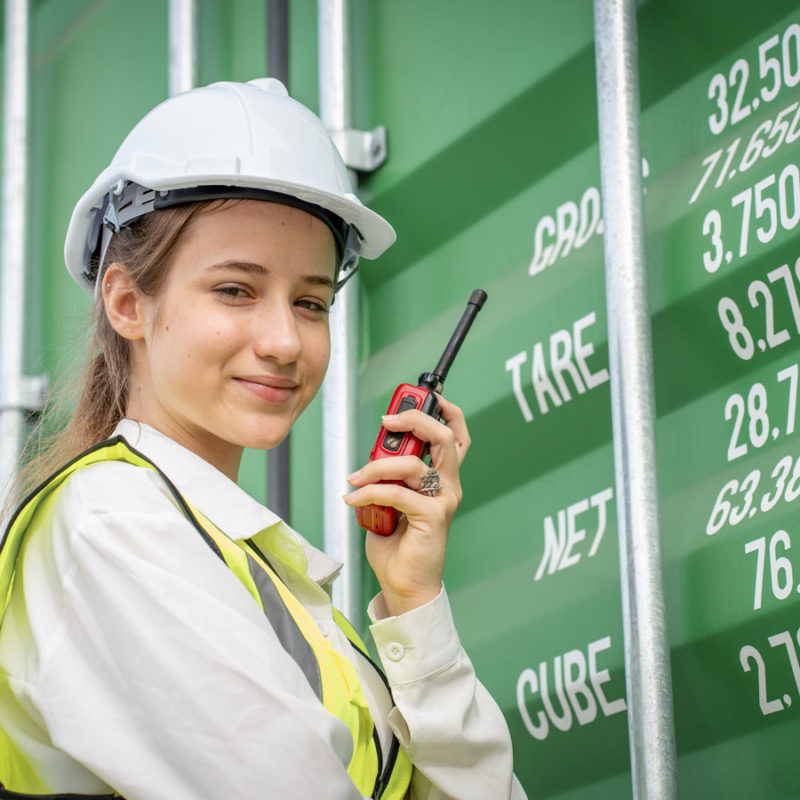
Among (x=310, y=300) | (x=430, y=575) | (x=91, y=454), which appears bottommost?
(x=430, y=575)

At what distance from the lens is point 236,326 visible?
156 centimetres

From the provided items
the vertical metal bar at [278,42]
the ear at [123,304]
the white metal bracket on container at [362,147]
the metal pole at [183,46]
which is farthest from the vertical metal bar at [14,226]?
the ear at [123,304]

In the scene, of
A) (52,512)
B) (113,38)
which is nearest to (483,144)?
(52,512)

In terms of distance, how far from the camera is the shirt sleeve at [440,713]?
60.1 inches

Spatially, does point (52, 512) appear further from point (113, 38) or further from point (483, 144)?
point (113, 38)

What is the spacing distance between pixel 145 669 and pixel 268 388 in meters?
0.44

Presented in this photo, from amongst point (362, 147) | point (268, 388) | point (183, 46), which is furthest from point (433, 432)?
point (183, 46)

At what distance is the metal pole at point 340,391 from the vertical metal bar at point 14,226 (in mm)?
1046

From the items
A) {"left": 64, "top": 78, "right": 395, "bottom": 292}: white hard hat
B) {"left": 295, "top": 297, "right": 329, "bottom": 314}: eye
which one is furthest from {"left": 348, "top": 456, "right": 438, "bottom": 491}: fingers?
{"left": 64, "top": 78, "right": 395, "bottom": 292}: white hard hat

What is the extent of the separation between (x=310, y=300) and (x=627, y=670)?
615 millimetres

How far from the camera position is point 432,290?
2.20 m

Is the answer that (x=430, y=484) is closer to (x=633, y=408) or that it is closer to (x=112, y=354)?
(x=633, y=408)

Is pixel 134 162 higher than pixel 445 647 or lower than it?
higher

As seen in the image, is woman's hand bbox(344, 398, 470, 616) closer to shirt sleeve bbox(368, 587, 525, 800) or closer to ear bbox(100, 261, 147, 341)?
shirt sleeve bbox(368, 587, 525, 800)
